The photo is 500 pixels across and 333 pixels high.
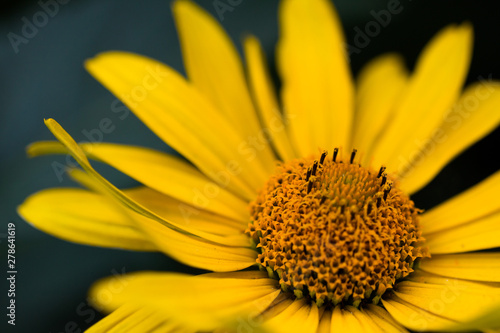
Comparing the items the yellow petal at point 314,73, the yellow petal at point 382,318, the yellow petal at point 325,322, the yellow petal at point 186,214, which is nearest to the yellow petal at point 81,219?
the yellow petal at point 186,214

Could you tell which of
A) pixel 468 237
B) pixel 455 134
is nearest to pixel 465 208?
pixel 468 237

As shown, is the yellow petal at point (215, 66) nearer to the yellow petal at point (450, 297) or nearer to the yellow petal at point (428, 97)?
the yellow petal at point (428, 97)

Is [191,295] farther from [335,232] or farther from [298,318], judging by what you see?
[335,232]

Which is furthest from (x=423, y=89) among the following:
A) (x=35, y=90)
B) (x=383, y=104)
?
(x=35, y=90)

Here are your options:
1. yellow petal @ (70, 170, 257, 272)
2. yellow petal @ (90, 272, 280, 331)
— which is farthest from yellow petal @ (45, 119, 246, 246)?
yellow petal @ (90, 272, 280, 331)

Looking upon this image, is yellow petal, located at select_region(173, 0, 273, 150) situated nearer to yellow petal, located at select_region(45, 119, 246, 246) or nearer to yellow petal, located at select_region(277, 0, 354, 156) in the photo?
yellow petal, located at select_region(277, 0, 354, 156)

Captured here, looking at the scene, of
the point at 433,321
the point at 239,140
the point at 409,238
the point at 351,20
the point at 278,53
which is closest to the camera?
the point at 433,321

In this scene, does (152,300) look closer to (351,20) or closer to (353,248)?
(353,248)
